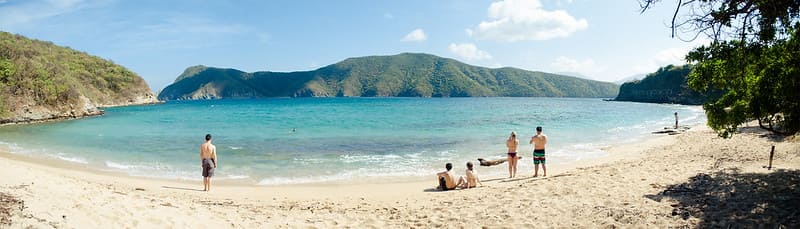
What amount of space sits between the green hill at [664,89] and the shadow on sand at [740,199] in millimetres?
107606

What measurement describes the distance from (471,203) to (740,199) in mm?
5007

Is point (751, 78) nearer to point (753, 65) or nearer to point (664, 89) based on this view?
point (753, 65)

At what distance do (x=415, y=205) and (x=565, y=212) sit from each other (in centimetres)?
334

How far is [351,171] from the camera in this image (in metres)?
15.6

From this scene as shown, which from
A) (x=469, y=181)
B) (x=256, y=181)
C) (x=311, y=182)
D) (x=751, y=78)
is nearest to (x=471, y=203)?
(x=469, y=181)

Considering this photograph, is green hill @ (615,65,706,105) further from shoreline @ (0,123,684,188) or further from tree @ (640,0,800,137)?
tree @ (640,0,800,137)

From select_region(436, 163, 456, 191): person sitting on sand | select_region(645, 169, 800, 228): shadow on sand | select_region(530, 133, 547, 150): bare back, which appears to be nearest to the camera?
select_region(645, 169, 800, 228): shadow on sand

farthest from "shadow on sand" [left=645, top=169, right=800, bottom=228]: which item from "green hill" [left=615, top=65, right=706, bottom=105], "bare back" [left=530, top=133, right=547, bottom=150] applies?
"green hill" [left=615, top=65, right=706, bottom=105]

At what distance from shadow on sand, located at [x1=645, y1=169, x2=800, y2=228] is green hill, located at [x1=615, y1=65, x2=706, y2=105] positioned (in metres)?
108

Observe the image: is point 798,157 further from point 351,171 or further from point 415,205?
point 351,171

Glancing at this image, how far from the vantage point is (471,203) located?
9.28m

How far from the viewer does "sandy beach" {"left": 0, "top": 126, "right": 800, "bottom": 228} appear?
6.63m

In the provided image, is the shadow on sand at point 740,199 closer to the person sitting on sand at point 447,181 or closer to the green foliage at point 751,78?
the green foliage at point 751,78

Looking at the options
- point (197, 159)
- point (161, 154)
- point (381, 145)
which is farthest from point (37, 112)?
point (381, 145)
